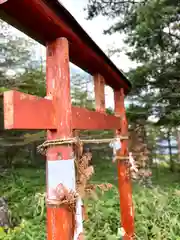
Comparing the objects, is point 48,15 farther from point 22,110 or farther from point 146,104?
point 146,104

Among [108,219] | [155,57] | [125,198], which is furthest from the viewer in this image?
[155,57]

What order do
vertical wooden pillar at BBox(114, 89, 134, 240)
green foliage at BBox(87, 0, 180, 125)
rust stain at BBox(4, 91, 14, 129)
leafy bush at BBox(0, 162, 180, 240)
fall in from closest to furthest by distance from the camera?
1. rust stain at BBox(4, 91, 14, 129)
2. vertical wooden pillar at BBox(114, 89, 134, 240)
3. leafy bush at BBox(0, 162, 180, 240)
4. green foliage at BBox(87, 0, 180, 125)

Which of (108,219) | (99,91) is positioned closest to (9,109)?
(99,91)

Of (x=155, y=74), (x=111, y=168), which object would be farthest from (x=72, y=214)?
(x=111, y=168)

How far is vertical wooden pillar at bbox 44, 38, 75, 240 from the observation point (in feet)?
3.02

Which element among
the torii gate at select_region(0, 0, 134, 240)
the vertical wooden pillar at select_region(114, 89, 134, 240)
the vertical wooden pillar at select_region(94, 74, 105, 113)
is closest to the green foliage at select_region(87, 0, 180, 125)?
the vertical wooden pillar at select_region(114, 89, 134, 240)

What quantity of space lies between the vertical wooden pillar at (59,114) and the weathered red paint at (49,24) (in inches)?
2.0

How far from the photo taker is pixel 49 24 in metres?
0.94

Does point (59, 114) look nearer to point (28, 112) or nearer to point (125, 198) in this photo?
point (28, 112)

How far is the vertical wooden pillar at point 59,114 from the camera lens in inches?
36.2

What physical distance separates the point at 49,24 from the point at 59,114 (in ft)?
1.02

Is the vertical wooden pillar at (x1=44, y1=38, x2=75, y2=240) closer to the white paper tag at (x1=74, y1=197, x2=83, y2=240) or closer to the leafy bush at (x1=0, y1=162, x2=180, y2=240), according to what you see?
the white paper tag at (x1=74, y1=197, x2=83, y2=240)

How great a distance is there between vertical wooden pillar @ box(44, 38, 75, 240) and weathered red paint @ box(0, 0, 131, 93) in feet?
0.17

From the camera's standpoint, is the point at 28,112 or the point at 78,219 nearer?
→ the point at 28,112
